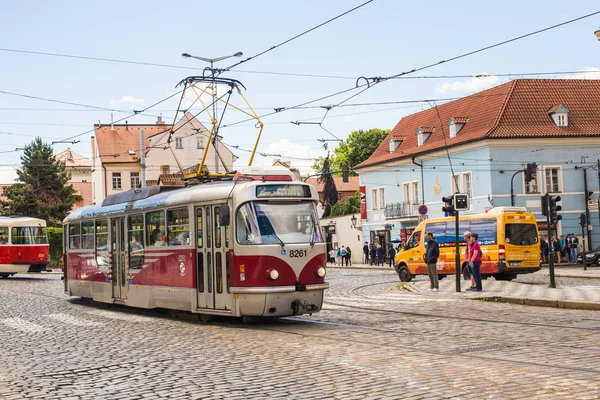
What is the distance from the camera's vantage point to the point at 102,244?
21078 mm

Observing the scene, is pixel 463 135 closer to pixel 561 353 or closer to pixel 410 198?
pixel 410 198

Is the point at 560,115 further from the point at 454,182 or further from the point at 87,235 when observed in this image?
the point at 87,235

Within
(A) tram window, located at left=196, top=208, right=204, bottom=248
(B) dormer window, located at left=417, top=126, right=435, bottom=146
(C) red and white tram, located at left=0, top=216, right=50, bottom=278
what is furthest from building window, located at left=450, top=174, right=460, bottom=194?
(A) tram window, located at left=196, top=208, right=204, bottom=248

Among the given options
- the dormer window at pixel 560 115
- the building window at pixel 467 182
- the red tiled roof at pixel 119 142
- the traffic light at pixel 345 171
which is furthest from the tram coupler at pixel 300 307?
the red tiled roof at pixel 119 142

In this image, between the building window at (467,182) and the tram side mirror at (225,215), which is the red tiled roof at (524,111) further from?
the tram side mirror at (225,215)

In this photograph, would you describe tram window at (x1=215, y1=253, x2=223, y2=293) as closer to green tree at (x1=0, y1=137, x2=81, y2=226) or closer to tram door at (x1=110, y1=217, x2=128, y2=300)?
tram door at (x1=110, y1=217, x2=128, y2=300)

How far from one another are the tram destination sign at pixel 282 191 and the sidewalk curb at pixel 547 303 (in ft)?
21.8

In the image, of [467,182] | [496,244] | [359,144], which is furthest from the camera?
[359,144]

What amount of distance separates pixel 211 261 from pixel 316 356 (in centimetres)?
528

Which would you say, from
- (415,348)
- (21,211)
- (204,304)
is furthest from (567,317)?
(21,211)

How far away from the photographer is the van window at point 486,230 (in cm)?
3133

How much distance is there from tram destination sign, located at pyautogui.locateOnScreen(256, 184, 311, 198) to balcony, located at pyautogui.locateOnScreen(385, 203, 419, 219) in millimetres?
43864

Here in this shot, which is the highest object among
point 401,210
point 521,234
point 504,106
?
point 504,106

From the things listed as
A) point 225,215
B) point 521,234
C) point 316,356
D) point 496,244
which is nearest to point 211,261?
point 225,215
